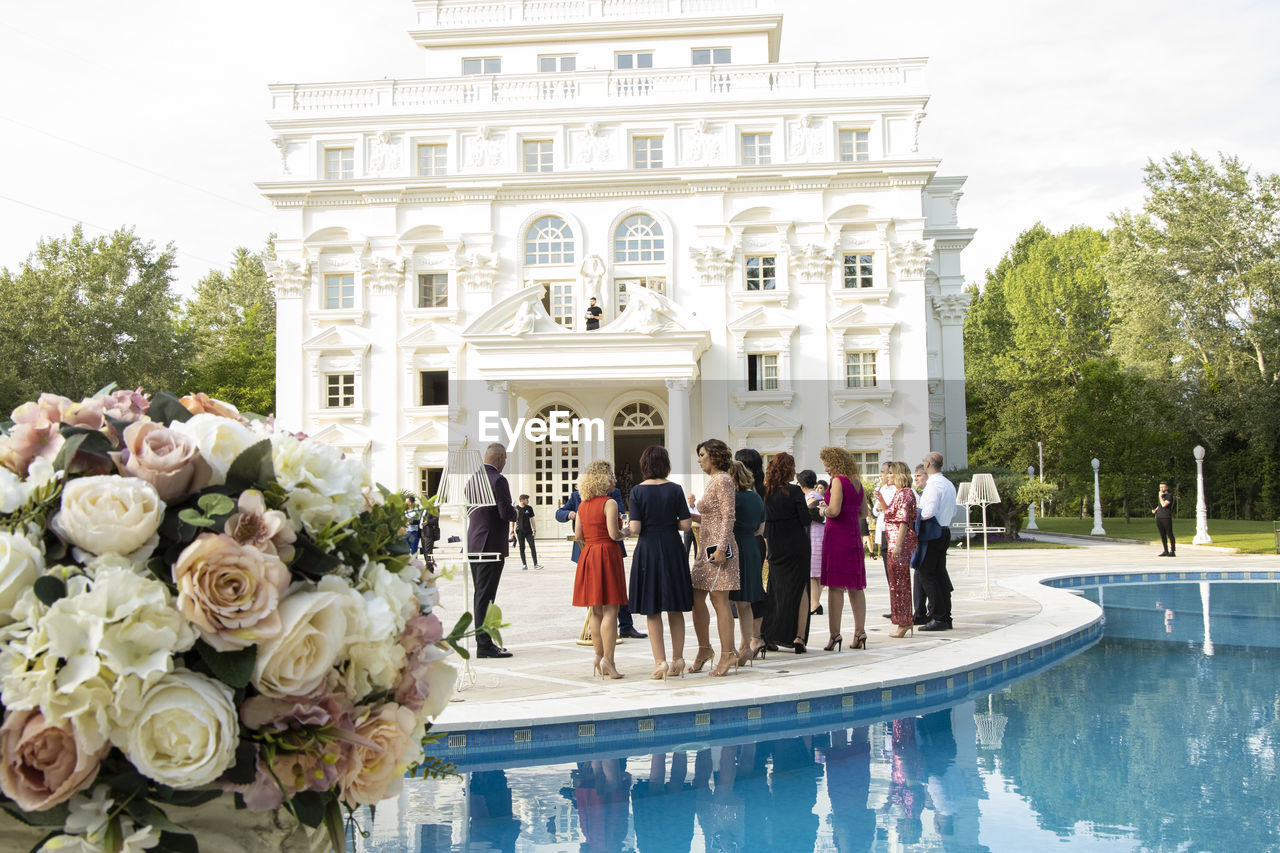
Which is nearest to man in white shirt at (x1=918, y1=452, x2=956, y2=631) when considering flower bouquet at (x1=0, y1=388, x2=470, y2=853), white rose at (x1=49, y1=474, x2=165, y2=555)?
flower bouquet at (x1=0, y1=388, x2=470, y2=853)

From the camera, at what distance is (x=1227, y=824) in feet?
17.5

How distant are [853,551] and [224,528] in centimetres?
907

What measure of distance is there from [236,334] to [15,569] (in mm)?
55507

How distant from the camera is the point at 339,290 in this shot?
33.2 metres

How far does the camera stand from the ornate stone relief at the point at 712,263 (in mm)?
32094

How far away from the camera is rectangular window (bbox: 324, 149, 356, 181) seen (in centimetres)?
3344

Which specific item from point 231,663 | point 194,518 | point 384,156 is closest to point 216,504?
point 194,518

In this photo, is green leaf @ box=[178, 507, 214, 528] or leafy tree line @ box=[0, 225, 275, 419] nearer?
green leaf @ box=[178, 507, 214, 528]

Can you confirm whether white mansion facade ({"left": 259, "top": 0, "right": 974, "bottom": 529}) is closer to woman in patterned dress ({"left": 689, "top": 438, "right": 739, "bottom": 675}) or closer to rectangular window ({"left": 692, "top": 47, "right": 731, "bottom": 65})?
rectangular window ({"left": 692, "top": 47, "right": 731, "bottom": 65})

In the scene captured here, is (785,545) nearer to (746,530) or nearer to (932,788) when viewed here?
(746,530)

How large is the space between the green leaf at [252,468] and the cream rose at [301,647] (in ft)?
0.78

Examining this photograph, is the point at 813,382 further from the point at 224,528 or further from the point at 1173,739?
the point at 224,528

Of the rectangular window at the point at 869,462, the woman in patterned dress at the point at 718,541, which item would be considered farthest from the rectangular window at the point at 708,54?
the woman in patterned dress at the point at 718,541

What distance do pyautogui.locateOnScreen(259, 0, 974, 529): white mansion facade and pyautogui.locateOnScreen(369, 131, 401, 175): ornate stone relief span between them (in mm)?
68
